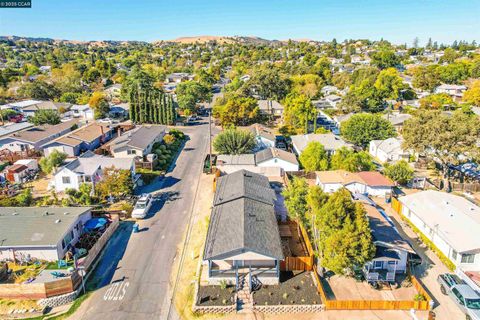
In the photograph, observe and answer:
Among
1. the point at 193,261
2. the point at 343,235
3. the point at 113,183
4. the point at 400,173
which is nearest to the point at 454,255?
the point at 343,235

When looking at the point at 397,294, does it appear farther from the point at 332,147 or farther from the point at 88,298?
the point at 332,147

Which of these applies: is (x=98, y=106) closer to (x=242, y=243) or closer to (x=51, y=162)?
(x=51, y=162)

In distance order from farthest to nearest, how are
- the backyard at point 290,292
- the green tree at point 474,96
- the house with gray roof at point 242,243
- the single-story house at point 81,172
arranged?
the green tree at point 474,96
the single-story house at point 81,172
the house with gray roof at point 242,243
the backyard at point 290,292

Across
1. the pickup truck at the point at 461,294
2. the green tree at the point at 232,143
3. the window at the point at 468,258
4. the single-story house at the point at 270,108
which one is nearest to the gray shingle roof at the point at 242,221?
the pickup truck at the point at 461,294

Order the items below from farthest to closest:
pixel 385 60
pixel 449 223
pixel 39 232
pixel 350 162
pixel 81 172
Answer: pixel 385 60 < pixel 350 162 < pixel 81 172 < pixel 449 223 < pixel 39 232

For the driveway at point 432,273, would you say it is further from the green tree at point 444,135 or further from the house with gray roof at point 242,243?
the green tree at point 444,135
